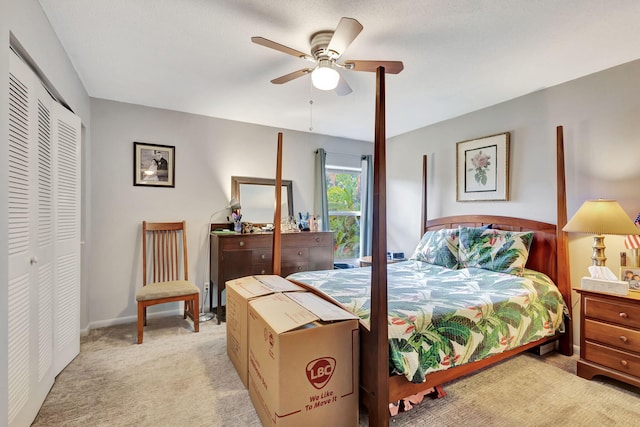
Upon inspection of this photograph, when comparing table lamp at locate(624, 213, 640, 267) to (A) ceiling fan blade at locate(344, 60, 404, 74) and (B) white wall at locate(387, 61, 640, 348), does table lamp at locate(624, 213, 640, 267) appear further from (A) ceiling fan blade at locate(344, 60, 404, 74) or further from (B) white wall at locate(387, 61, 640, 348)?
(A) ceiling fan blade at locate(344, 60, 404, 74)

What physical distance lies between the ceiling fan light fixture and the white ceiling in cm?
23

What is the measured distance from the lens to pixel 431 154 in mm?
4035

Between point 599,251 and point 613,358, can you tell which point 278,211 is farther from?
point 613,358

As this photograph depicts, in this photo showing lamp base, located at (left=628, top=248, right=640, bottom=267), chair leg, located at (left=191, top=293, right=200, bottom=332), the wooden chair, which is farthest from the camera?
the wooden chair

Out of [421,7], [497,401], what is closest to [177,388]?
[497,401]

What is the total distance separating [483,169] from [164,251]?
148 inches

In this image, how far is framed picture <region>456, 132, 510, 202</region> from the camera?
10.5 ft

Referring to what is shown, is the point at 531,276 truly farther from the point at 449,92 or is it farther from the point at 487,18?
the point at 487,18

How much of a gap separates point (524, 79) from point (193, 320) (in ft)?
12.9

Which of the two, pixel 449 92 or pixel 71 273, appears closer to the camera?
pixel 71 273

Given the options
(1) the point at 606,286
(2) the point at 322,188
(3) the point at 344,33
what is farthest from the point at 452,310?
(2) the point at 322,188

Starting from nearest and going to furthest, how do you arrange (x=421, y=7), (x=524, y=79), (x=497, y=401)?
1. (x=421, y=7)
2. (x=497, y=401)
3. (x=524, y=79)

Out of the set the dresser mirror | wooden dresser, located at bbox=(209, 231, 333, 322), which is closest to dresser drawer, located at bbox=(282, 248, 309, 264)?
wooden dresser, located at bbox=(209, 231, 333, 322)

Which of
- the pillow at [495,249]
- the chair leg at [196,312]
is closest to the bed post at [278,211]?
the chair leg at [196,312]
